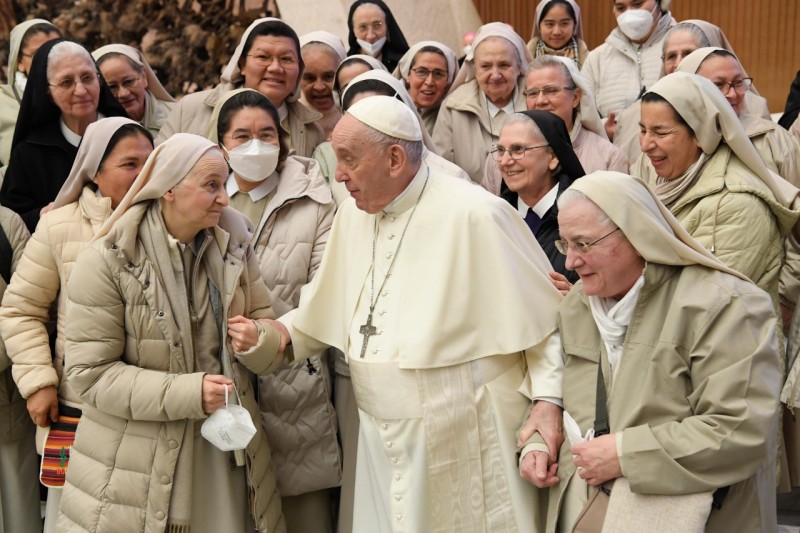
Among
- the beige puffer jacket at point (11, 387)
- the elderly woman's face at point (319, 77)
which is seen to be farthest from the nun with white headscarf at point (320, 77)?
the beige puffer jacket at point (11, 387)

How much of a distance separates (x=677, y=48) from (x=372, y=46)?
199cm

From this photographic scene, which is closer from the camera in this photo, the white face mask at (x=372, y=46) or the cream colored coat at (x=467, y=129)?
the cream colored coat at (x=467, y=129)

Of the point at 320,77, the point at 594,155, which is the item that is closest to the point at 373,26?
the point at 320,77

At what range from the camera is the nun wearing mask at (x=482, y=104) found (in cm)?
559

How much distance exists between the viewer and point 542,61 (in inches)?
205

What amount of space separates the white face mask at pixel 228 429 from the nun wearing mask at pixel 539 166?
1.47 meters

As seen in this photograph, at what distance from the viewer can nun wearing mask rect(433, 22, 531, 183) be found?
5.59 metres

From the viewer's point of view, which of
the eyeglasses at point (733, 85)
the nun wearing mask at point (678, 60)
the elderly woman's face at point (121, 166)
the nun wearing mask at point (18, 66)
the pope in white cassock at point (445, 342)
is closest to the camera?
the pope in white cassock at point (445, 342)

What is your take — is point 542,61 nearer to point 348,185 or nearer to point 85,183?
A: point 348,185

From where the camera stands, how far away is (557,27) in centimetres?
659

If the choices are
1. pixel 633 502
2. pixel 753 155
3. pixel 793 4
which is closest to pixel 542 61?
pixel 753 155

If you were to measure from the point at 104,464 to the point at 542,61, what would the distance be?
2.90m

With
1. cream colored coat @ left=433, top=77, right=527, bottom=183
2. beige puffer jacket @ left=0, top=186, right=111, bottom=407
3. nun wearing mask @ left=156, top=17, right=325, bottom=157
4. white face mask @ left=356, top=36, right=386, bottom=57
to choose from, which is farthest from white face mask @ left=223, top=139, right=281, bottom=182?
white face mask @ left=356, top=36, right=386, bottom=57

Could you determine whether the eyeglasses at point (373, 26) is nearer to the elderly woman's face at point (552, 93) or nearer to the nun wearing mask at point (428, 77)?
the nun wearing mask at point (428, 77)
